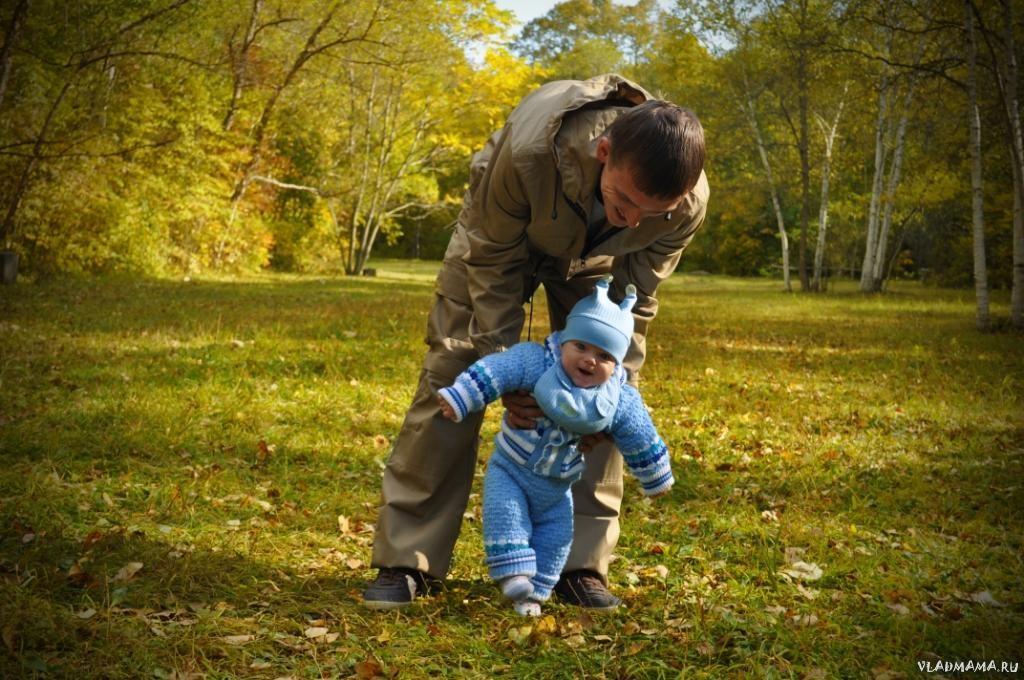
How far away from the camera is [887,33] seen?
22.5 m

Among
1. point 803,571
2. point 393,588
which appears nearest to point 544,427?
point 393,588

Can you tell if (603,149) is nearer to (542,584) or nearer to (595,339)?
(595,339)

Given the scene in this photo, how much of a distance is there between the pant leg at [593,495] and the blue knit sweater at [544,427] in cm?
34

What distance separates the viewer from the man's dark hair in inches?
110

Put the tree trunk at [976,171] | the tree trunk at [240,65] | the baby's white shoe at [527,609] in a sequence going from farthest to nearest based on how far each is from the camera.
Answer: the tree trunk at [240,65]
the tree trunk at [976,171]
the baby's white shoe at [527,609]

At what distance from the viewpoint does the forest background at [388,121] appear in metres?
13.7

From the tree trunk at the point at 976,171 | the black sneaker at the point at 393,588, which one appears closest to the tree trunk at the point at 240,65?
the tree trunk at the point at 976,171

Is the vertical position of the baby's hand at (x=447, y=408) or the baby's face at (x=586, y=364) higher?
the baby's face at (x=586, y=364)

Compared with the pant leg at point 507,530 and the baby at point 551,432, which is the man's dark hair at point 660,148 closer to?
the baby at point 551,432

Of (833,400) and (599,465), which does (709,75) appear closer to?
(833,400)

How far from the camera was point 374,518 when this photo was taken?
15.6 feet

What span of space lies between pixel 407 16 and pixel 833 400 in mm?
15842

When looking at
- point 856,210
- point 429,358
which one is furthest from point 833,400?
point 856,210

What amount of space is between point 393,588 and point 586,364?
116cm
